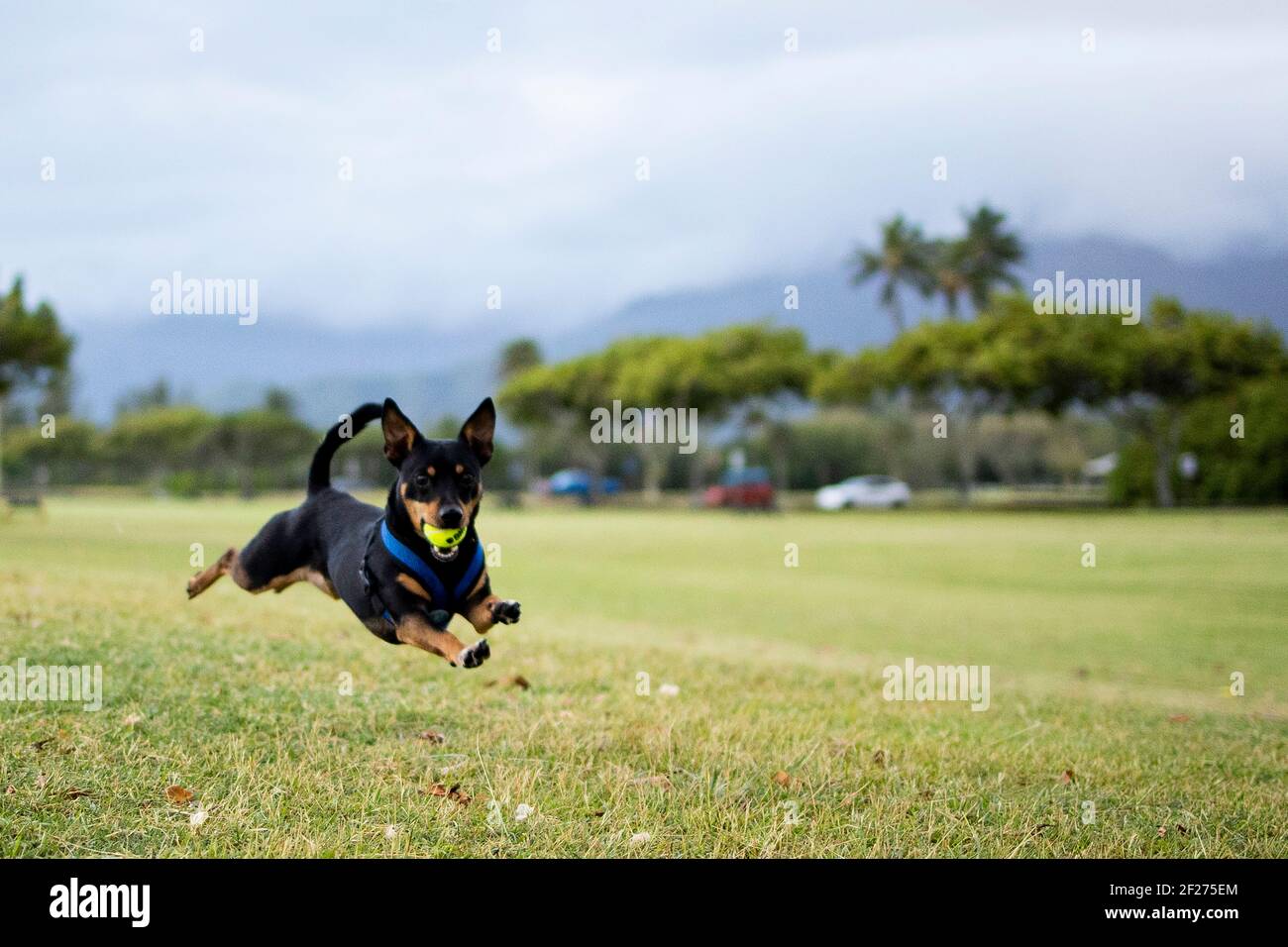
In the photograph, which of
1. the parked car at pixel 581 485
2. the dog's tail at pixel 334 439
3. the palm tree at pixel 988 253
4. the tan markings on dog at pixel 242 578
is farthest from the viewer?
the palm tree at pixel 988 253

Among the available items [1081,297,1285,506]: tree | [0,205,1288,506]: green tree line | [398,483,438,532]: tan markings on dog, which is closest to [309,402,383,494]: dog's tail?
[398,483,438,532]: tan markings on dog

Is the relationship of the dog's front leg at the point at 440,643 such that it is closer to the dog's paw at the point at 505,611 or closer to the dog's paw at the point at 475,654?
the dog's paw at the point at 475,654

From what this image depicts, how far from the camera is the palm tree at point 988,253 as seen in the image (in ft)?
250

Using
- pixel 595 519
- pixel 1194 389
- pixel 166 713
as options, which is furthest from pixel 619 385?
pixel 166 713

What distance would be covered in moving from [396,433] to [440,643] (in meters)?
0.57

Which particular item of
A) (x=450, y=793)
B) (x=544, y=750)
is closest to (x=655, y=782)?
(x=544, y=750)

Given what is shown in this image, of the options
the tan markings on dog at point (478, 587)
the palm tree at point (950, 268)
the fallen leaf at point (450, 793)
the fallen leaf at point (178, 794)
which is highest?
the palm tree at point (950, 268)

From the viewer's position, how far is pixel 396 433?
10.5ft

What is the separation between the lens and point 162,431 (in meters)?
55.2

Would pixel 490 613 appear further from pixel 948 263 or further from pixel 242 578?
pixel 948 263

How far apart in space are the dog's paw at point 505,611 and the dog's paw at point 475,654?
0.17 metres

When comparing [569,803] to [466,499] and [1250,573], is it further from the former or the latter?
[1250,573]

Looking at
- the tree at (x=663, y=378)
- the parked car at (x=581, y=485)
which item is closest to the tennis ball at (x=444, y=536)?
the parked car at (x=581, y=485)

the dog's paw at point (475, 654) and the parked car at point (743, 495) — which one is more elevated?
the dog's paw at point (475, 654)
